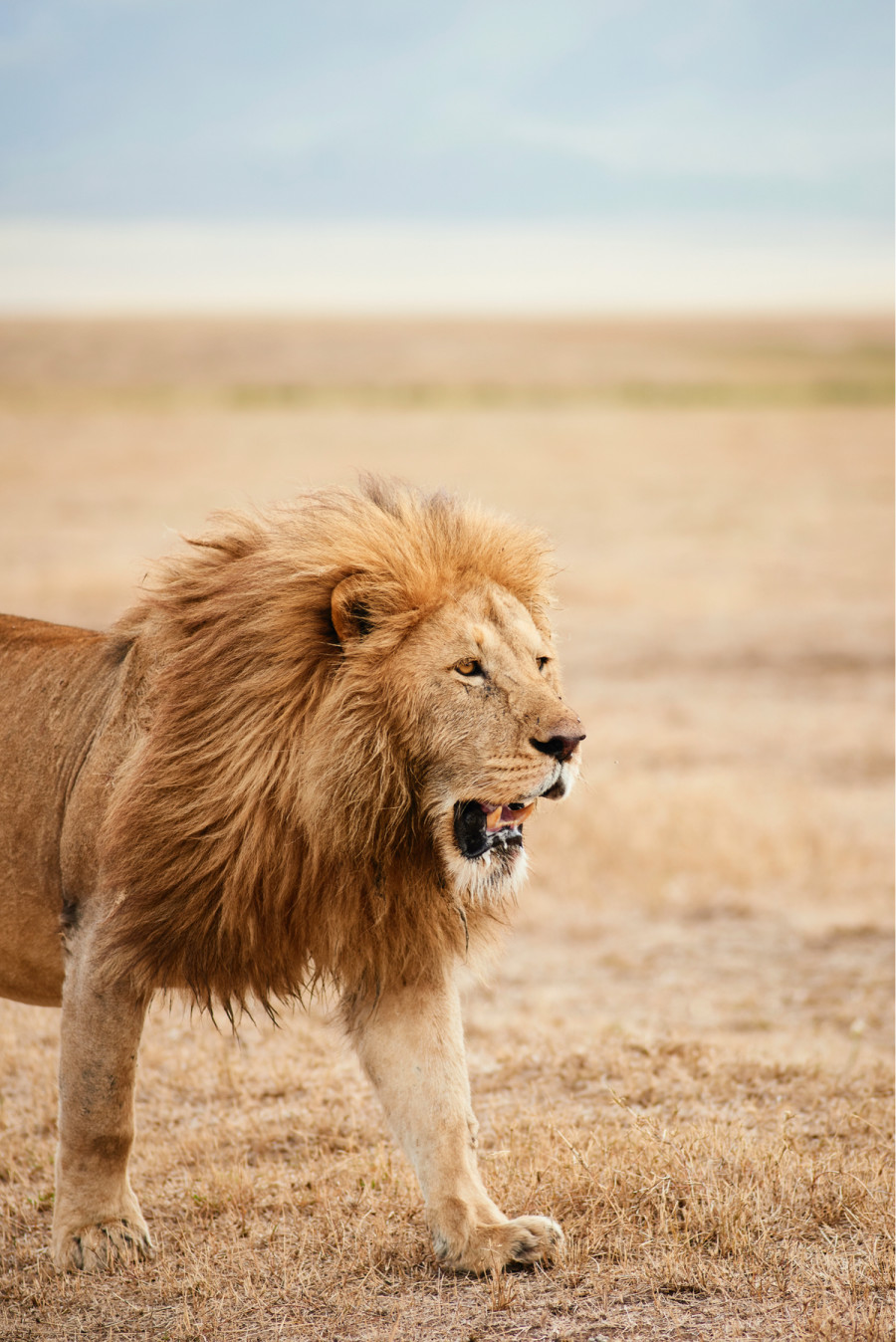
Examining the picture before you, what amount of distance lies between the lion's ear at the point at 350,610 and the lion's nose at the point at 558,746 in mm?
549

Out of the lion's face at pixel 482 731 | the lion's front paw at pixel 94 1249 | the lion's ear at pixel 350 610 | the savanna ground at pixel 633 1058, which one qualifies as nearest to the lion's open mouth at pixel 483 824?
the lion's face at pixel 482 731

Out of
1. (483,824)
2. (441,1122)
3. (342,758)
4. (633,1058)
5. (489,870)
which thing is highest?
(342,758)

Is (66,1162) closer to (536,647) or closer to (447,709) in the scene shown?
(447,709)

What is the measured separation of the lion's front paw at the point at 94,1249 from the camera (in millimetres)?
3721

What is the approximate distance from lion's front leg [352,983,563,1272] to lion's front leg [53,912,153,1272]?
2.12 ft

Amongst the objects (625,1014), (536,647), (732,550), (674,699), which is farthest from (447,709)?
(732,550)

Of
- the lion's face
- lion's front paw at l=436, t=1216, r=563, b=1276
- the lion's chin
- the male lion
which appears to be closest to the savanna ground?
lion's front paw at l=436, t=1216, r=563, b=1276

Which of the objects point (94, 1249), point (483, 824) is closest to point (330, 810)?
point (483, 824)

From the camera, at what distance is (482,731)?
335cm

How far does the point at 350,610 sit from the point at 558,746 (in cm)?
65

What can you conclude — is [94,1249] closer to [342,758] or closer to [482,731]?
[342,758]

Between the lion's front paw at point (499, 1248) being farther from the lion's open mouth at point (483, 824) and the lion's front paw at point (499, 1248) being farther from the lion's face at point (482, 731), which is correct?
the lion's open mouth at point (483, 824)

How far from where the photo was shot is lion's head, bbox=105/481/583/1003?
3.43 m

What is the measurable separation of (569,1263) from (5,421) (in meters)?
44.7
